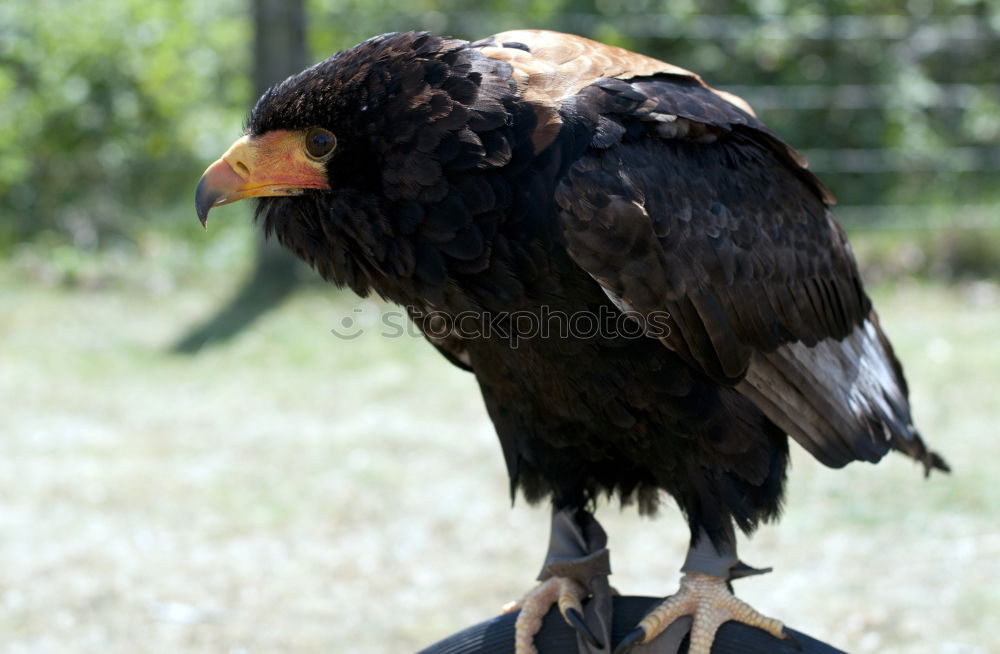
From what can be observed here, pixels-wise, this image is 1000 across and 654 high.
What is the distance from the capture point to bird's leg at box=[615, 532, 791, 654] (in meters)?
3.05

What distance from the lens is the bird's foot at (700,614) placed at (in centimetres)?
304

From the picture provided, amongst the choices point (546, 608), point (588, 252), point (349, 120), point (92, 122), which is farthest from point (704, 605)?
point (92, 122)

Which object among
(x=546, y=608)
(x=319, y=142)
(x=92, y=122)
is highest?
(x=319, y=142)

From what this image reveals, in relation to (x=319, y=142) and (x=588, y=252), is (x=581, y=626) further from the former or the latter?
(x=319, y=142)

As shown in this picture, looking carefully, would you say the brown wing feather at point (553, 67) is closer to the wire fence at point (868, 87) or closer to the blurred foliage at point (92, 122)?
the wire fence at point (868, 87)

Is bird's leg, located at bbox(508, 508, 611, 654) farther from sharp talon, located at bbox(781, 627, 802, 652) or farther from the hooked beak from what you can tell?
the hooked beak

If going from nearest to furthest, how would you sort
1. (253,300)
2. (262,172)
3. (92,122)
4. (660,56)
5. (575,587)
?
(262,172), (575,587), (253,300), (92,122), (660,56)

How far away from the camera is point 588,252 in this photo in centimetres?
262

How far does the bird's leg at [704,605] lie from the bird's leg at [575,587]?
11 centimetres

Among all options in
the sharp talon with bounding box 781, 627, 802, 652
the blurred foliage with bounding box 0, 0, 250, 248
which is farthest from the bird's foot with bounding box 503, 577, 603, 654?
the blurred foliage with bounding box 0, 0, 250, 248

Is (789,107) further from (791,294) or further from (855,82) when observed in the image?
(791,294)

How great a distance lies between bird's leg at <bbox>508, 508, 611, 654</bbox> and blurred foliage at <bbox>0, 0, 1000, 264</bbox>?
21.6 ft

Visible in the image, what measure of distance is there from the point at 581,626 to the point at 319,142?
1.55 m

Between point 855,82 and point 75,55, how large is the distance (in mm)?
6954
